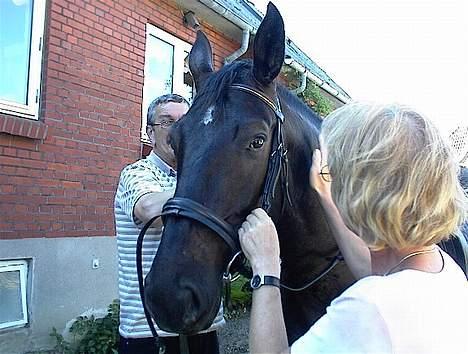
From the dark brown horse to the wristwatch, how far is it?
0.21 metres

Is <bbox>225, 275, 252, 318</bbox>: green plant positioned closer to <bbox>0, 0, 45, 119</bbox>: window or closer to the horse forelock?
<bbox>0, 0, 45, 119</bbox>: window

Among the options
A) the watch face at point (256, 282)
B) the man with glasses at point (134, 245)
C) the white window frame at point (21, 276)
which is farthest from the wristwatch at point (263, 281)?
the white window frame at point (21, 276)

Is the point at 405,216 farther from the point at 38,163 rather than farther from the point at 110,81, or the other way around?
the point at 110,81

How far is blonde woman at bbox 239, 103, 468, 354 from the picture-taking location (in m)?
1.21

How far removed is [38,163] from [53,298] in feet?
4.19

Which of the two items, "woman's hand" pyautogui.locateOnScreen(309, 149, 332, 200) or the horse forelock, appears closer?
the horse forelock

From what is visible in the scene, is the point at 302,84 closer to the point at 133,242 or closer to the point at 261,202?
the point at 133,242

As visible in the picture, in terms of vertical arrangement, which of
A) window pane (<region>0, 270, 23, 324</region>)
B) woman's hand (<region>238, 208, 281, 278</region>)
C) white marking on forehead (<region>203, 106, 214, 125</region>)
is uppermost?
white marking on forehead (<region>203, 106, 214, 125</region>)

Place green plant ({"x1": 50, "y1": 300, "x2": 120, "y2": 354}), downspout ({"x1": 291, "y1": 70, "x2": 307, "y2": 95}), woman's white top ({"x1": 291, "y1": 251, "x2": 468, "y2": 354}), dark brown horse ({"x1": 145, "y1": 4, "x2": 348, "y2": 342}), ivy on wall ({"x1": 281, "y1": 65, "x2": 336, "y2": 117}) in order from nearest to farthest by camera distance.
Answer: woman's white top ({"x1": 291, "y1": 251, "x2": 468, "y2": 354})
dark brown horse ({"x1": 145, "y1": 4, "x2": 348, "y2": 342})
green plant ({"x1": 50, "y1": 300, "x2": 120, "y2": 354})
downspout ({"x1": 291, "y1": 70, "x2": 307, "y2": 95})
ivy on wall ({"x1": 281, "y1": 65, "x2": 336, "y2": 117})

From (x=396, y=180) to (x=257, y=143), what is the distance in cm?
74

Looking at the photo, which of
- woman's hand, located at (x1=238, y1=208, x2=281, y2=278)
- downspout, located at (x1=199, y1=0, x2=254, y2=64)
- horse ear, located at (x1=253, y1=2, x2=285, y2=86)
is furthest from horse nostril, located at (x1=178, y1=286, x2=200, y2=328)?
downspout, located at (x1=199, y1=0, x2=254, y2=64)

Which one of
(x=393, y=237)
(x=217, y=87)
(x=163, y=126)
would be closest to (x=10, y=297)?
(x=163, y=126)

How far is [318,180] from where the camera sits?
2.15 m

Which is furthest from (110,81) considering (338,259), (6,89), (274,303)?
(274,303)
